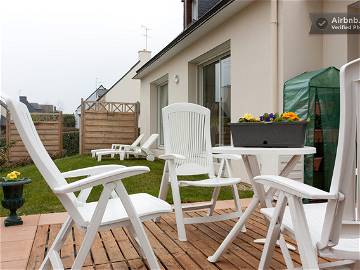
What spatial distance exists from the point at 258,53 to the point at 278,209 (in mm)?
4091

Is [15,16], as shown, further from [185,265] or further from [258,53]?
[185,265]

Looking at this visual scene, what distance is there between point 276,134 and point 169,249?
1.17m

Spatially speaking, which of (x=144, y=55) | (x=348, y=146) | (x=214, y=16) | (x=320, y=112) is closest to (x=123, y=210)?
(x=348, y=146)

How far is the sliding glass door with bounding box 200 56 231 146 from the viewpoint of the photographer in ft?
21.4

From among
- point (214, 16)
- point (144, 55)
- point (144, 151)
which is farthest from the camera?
point (144, 55)

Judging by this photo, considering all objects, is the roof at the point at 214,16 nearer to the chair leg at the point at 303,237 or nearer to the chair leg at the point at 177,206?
the chair leg at the point at 177,206

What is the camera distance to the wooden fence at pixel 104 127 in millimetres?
12008

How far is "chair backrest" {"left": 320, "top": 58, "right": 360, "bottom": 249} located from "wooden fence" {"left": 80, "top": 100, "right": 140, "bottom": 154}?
1156 centimetres

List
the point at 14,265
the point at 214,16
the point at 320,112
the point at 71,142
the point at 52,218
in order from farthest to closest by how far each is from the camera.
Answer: the point at 71,142, the point at 214,16, the point at 320,112, the point at 52,218, the point at 14,265

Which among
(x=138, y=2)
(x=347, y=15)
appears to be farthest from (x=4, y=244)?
(x=138, y=2)

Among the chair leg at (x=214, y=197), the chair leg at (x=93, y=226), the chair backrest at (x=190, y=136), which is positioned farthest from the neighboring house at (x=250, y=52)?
the chair leg at (x=93, y=226)

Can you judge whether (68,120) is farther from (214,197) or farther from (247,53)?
(214,197)

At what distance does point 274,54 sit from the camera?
15.4 feet

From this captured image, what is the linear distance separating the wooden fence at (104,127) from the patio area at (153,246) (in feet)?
29.8
